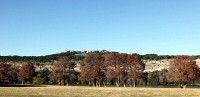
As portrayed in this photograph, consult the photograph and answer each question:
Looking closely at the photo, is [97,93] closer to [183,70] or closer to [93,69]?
[183,70]

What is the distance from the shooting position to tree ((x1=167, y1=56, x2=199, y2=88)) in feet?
432

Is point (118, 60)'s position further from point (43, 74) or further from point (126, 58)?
point (43, 74)

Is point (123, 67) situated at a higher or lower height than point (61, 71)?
higher

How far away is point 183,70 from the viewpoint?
13300 cm

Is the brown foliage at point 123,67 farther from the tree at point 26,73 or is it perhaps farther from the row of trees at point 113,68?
the tree at point 26,73

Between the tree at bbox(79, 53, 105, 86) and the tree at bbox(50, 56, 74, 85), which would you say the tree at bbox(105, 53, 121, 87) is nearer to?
the tree at bbox(79, 53, 105, 86)

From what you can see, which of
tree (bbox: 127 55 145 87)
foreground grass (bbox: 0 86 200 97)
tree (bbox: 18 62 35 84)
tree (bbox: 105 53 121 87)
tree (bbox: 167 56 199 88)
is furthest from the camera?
tree (bbox: 18 62 35 84)

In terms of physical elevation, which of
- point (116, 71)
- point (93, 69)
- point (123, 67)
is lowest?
point (116, 71)

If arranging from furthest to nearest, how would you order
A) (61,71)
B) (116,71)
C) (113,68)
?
(61,71)
(113,68)
(116,71)

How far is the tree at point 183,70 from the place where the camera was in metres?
132

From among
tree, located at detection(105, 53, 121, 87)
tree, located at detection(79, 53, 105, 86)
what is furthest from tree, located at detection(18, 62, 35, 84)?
tree, located at detection(105, 53, 121, 87)

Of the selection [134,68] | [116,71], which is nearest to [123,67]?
[116,71]

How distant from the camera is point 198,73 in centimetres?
13500

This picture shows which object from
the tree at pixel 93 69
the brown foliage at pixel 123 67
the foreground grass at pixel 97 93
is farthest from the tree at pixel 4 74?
the foreground grass at pixel 97 93
